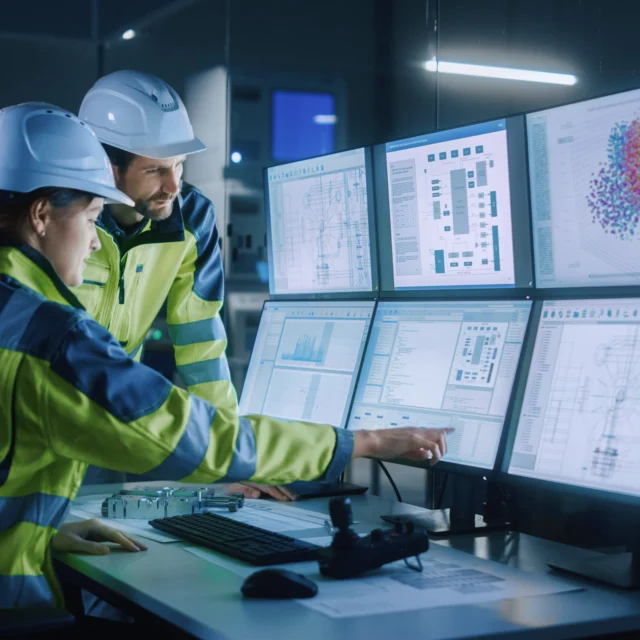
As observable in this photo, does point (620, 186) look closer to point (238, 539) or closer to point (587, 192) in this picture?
point (587, 192)

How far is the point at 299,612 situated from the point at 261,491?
0.91m

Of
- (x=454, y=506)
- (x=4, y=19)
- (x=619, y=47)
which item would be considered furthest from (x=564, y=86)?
(x=4, y=19)

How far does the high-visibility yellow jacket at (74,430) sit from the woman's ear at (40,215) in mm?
33

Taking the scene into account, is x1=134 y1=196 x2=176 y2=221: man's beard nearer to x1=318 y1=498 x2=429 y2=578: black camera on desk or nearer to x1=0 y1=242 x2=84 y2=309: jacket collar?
x1=0 y1=242 x2=84 y2=309: jacket collar

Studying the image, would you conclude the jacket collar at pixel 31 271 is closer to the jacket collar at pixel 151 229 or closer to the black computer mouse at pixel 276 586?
the black computer mouse at pixel 276 586

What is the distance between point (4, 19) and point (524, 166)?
14.7ft

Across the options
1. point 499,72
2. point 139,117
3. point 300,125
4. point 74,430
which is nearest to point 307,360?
point 139,117

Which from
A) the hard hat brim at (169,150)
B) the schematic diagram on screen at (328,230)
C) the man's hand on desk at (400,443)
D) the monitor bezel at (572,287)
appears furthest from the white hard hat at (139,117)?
the man's hand on desk at (400,443)

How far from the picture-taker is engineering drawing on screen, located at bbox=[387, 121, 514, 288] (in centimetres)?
182

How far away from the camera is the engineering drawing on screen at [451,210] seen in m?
1.82

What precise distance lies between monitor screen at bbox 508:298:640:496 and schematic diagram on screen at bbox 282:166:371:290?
595 millimetres

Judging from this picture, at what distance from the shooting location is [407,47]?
163 inches

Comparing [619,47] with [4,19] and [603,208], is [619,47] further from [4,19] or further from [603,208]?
[4,19]

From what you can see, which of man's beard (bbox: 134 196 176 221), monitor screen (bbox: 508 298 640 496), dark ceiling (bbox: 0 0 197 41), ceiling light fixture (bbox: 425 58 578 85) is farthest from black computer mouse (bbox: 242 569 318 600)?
dark ceiling (bbox: 0 0 197 41)
